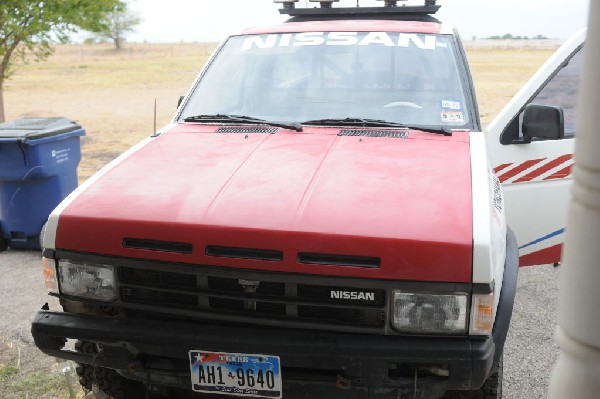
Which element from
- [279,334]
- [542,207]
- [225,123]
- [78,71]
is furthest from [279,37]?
[78,71]

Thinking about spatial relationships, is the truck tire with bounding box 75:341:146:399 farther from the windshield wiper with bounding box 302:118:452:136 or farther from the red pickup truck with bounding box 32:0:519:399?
the windshield wiper with bounding box 302:118:452:136

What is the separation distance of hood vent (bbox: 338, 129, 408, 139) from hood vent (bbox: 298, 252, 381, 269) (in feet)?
3.97

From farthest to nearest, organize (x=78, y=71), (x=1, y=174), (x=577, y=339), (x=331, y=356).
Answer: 1. (x=78, y=71)
2. (x=1, y=174)
3. (x=331, y=356)
4. (x=577, y=339)

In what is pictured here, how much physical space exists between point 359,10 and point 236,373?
3890mm

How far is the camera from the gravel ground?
4129 millimetres

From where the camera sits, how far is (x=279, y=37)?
4.72 m

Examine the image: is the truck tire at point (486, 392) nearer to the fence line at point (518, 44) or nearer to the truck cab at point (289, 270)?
the truck cab at point (289, 270)

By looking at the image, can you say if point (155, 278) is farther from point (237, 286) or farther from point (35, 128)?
point (35, 128)

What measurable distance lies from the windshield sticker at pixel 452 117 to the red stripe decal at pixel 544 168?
78 centimetres

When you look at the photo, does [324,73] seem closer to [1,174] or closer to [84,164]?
[1,174]

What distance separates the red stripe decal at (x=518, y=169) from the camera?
14.5 feet

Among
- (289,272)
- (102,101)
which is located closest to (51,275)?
(289,272)

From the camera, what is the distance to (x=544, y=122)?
4078 millimetres

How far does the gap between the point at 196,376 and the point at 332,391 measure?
573 millimetres
